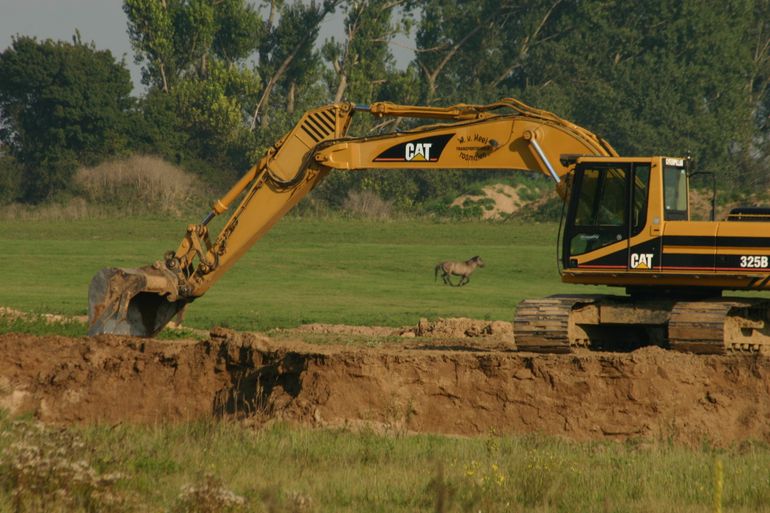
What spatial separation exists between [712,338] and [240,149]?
207 ft

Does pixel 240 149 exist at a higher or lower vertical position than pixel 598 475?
higher

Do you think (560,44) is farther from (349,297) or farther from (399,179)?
(349,297)

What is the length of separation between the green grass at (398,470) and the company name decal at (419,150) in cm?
462

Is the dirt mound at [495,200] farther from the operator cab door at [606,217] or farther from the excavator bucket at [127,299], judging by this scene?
the operator cab door at [606,217]

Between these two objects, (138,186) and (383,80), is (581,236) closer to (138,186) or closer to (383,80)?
(138,186)

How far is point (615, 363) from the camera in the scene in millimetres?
16656

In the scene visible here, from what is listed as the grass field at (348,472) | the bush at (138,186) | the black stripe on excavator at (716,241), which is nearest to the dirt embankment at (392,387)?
the grass field at (348,472)

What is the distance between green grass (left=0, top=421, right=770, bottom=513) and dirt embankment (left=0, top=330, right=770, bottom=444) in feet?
2.99

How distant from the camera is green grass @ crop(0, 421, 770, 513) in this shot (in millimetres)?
11969

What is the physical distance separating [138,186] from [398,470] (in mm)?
52232

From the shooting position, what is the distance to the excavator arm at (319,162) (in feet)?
60.5

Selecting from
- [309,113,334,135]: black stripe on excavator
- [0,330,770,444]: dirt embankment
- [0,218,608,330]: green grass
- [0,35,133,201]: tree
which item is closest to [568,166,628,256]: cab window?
[0,330,770,444]: dirt embankment

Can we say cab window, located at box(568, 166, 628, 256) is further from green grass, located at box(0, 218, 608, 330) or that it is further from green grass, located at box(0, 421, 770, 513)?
green grass, located at box(0, 218, 608, 330)

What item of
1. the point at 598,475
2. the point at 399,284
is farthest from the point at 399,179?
the point at 598,475
